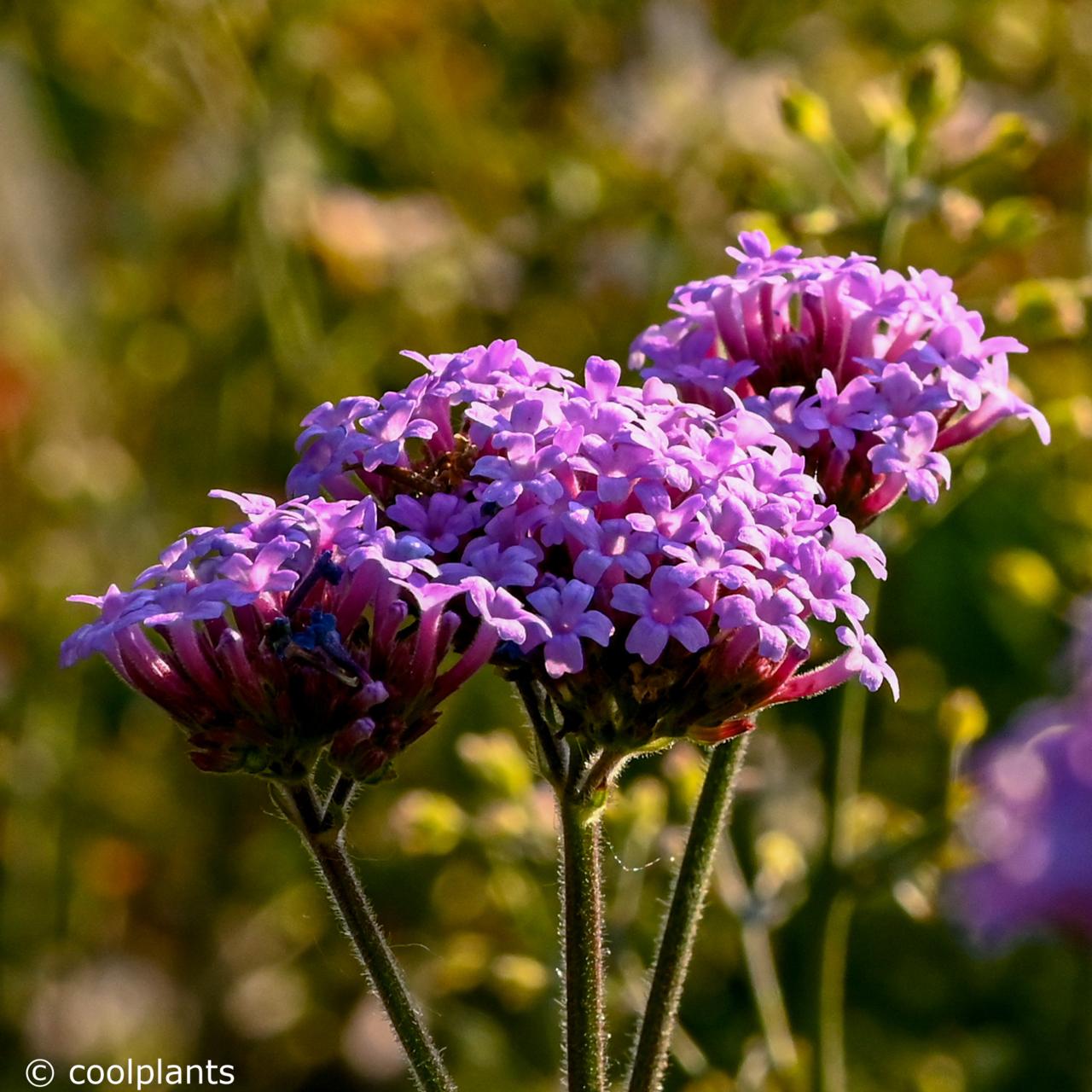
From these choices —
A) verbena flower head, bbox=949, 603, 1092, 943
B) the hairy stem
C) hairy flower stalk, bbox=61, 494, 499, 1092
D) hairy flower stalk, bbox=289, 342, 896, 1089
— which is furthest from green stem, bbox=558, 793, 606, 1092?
verbena flower head, bbox=949, 603, 1092, 943

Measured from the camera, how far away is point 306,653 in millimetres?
1003

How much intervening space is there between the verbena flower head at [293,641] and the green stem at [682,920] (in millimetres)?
236

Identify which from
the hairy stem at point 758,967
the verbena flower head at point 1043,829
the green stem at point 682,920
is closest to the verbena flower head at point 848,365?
the green stem at point 682,920

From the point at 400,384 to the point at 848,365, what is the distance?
1538 millimetres

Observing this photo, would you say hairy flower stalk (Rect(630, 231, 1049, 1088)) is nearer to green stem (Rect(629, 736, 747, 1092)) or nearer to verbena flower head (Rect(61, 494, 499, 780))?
green stem (Rect(629, 736, 747, 1092))

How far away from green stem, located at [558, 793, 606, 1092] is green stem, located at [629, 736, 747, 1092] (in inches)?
2.3

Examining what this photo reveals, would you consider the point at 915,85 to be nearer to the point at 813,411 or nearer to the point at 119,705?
the point at 813,411

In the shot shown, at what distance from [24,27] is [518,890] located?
192cm

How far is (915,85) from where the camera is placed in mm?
1699

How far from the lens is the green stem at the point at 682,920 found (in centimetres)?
116

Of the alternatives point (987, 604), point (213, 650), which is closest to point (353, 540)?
point (213, 650)

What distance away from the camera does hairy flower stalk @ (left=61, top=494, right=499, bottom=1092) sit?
1014 millimetres

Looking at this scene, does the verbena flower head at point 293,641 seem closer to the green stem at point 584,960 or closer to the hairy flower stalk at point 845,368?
the green stem at point 584,960

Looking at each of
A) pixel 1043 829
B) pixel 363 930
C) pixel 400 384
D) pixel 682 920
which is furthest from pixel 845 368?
pixel 400 384
